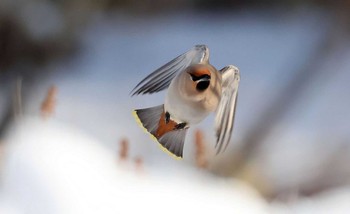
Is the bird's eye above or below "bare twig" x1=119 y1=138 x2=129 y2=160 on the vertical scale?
above

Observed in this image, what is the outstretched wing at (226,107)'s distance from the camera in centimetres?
99

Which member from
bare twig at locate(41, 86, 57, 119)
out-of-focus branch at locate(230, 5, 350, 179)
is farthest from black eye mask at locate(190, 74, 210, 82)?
bare twig at locate(41, 86, 57, 119)

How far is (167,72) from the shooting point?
1.00 metres

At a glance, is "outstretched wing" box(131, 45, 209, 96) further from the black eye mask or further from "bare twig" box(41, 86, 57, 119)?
"bare twig" box(41, 86, 57, 119)

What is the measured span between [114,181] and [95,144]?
7cm

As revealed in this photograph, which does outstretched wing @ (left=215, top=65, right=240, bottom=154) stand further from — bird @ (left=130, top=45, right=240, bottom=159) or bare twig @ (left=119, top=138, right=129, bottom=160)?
bare twig @ (left=119, top=138, right=129, bottom=160)

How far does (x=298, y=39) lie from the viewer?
102cm

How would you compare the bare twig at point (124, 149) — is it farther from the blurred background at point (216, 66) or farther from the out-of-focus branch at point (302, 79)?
the out-of-focus branch at point (302, 79)

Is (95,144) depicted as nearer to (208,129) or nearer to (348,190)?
(208,129)

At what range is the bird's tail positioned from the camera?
99cm

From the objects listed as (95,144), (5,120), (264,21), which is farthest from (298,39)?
(5,120)

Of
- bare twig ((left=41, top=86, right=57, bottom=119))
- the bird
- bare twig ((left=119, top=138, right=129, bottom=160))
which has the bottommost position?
bare twig ((left=119, top=138, right=129, bottom=160))

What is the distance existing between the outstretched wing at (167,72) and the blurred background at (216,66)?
0.04 feet

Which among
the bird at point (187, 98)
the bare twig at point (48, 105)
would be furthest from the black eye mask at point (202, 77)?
the bare twig at point (48, 105)
